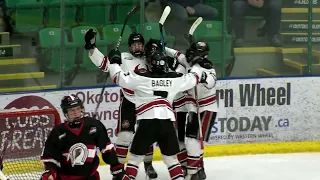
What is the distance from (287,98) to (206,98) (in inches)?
59.7

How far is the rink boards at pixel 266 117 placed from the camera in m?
6.53

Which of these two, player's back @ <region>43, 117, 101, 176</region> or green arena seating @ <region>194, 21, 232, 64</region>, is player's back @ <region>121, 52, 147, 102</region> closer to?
player's back @ <region>43, 117, 101, 176</region>

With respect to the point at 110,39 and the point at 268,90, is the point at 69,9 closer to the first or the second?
the point at 110,39

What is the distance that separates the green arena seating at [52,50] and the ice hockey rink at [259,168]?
3.06 feet

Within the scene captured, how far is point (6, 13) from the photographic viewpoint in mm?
6184

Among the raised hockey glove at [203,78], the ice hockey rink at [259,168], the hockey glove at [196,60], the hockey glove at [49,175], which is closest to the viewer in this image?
the hockey glove at [49,175]

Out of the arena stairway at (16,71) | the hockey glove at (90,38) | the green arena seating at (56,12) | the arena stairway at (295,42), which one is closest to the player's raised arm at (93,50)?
the hockey glove at (90,38)

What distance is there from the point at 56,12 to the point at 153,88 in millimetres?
1836

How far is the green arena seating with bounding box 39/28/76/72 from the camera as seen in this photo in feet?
20.1

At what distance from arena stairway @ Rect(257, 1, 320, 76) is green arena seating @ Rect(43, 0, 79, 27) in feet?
5.83

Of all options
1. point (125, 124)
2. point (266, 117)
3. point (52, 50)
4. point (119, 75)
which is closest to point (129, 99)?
point (125, 124)

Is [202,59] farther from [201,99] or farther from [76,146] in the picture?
[76,146]

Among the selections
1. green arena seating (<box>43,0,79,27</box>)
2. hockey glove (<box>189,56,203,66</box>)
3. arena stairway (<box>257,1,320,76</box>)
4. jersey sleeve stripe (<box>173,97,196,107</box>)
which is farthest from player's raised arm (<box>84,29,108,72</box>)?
arena stairway (<box>257,1,320,76</box>)

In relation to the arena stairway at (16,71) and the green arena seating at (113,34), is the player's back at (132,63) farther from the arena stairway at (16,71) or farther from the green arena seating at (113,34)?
the green arena seating at (113,34)
